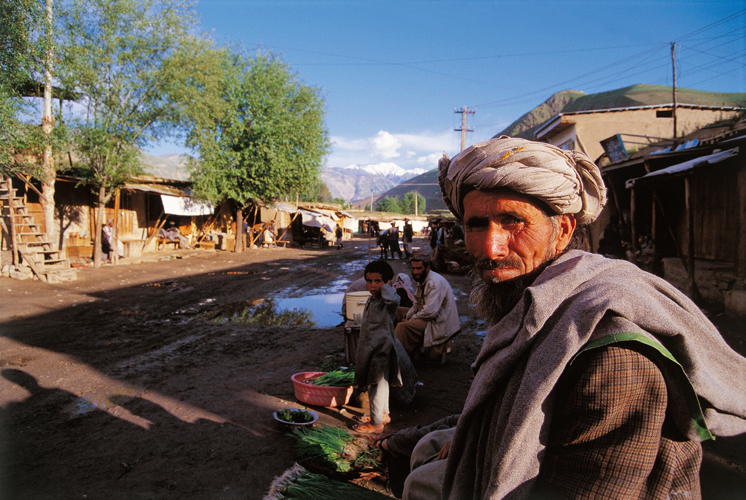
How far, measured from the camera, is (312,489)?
105 inches

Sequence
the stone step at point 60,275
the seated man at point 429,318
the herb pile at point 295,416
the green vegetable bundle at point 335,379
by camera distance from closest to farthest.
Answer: the herb pile at point 295,416
the green vegetable bundle at point 335,379
the seated man at point 429,318
the stone step at point 60,275

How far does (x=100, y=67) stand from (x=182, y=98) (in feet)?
8.71

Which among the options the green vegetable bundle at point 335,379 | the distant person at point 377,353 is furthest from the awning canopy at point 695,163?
the green vegetable bundle at point 335,379

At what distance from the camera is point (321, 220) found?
31797mm

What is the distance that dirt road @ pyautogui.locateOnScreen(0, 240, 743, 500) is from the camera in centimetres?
311

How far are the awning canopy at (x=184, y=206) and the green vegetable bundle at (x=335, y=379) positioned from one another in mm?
17502

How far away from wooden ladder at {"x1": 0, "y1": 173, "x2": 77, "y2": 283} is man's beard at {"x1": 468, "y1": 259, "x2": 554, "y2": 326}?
43.9 ft

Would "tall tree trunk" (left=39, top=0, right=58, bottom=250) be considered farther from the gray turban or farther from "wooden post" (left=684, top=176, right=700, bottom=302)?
"wooden post" (left=684, top=176, right=700, bottom=302)

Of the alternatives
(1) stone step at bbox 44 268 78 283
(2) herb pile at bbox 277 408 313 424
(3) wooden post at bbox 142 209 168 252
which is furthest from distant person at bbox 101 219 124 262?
(2) herb pile at bbox 277 408 313 424

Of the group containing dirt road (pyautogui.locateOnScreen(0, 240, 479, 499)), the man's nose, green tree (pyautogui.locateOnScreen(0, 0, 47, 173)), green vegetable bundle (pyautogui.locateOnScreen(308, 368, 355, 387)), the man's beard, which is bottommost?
dirt road (pyautogui.locateOnScreen(0, 240, 479, 499))

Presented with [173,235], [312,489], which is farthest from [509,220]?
[173,235]

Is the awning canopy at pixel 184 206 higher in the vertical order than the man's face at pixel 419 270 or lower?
higher

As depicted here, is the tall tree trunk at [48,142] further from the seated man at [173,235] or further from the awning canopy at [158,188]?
the seated man at [173,235]

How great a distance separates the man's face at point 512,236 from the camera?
4.37ft
